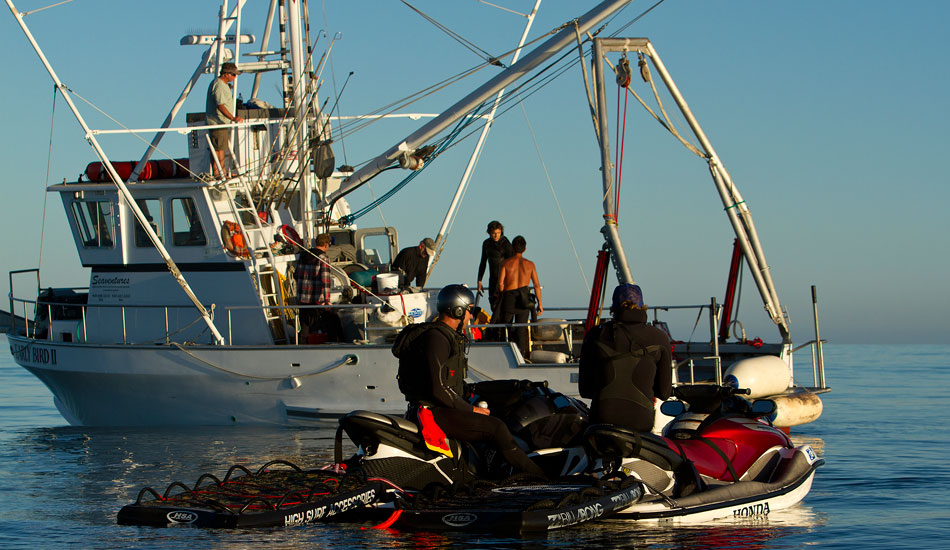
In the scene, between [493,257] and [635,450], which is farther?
[493,257]

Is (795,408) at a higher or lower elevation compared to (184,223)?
lower

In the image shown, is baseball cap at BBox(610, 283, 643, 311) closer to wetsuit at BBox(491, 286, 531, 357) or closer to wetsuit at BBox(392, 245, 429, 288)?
wetsuit at BBox(491, 286, 531, 357)

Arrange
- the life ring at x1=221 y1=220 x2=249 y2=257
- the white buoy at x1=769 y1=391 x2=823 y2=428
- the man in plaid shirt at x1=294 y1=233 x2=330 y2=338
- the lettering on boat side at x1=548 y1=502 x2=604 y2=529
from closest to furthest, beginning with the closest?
the lettering on boat side at x1=548 y1=502 x2=604 y2=529 < the white buoy at x1=769 y1=391 x2=823 y2=428 < the man in plaid shirt at x1=294 y1=233 x2=330 y2=338 < the life ring at x1=221 y1=220 x2=249 y2=257

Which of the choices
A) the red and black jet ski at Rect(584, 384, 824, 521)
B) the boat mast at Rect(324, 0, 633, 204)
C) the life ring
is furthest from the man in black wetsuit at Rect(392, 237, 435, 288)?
the red and black jet ski at Rect(584, 384, 824, 521)

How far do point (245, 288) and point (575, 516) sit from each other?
987 cm

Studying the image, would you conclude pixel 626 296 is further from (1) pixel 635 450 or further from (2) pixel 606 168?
(2) pixel 606 168

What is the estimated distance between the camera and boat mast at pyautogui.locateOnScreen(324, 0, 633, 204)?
14.7 meters

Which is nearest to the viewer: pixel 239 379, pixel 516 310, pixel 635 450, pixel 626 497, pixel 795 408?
pixel 626 497

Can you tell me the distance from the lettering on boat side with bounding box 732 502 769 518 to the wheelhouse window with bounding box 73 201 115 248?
11.7 m

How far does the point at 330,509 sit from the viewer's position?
7.29 meters

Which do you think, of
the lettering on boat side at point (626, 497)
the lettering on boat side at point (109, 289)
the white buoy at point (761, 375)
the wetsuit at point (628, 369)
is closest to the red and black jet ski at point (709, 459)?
the lettering on boat side at point (626, 497)

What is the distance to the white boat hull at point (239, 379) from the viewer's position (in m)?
14.8

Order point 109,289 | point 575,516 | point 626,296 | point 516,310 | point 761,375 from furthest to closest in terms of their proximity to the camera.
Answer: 1. point 109,289
2. point 516,310
3. point 761,375
4. point 626,296
5. point 575,516

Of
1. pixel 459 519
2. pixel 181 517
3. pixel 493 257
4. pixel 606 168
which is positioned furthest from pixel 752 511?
pixel 493 257
